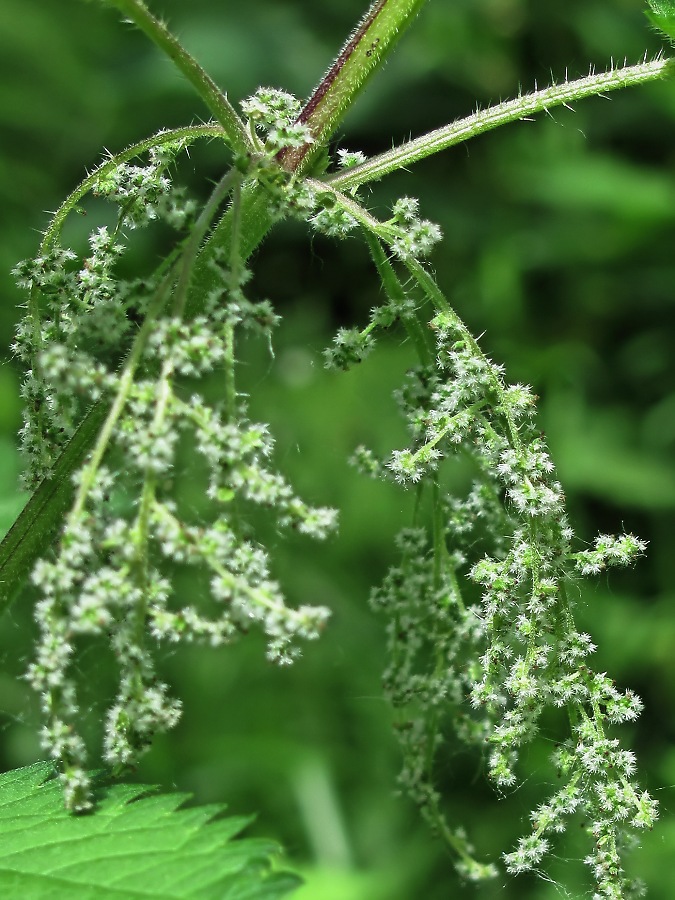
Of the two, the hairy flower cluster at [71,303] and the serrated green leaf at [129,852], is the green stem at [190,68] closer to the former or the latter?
the hairy flower cluster at [71,303]

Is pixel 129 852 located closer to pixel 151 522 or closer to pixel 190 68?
pixel 151 522

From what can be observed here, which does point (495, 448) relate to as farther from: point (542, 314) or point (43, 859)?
point (542, 314)

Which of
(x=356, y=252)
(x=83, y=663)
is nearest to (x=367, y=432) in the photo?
Result: (x=356, y=252)

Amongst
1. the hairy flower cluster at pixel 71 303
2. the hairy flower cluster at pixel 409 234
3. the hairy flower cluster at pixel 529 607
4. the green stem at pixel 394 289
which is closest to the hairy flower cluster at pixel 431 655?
the hairy flower cluster at pixel 529 607

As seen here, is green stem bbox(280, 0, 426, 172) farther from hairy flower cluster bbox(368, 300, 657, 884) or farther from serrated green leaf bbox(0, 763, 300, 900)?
serrated green leaf bbox(0, 763, 300, 900)

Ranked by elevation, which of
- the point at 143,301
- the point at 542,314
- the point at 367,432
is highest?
the point at 542,314

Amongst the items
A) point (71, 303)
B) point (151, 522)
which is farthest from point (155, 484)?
point (71, 303)

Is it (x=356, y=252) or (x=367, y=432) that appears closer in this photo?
(x=367, y=432)

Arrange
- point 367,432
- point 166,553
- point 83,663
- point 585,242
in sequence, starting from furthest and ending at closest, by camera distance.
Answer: point 585,242
point 367,432
point 83,663
point 166,553
